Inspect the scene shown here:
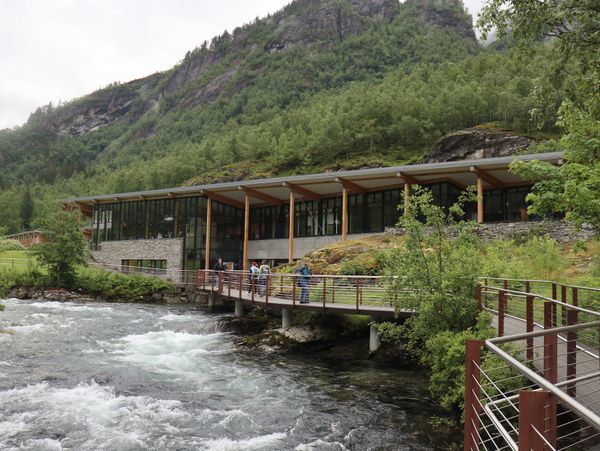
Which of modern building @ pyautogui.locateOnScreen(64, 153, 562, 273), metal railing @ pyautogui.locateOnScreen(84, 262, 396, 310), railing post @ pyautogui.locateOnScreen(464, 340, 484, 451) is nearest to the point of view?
railing post @ pyautogui.locateOnScreen(464, 340, 484, 451)

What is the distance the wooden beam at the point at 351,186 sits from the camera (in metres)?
31.4

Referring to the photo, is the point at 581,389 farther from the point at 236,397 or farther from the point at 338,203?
the point at 338,203

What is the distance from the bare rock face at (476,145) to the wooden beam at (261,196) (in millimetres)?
26163

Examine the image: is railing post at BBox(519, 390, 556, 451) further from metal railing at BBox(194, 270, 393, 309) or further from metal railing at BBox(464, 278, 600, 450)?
metal railing at BBox(194, 270, 393, 309)

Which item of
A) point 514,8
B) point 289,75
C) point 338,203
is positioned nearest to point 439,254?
point 514,8

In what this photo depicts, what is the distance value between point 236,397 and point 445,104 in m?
70.9

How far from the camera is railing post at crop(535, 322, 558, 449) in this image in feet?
11.9

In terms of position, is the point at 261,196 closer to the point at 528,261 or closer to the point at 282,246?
the point at 282,246

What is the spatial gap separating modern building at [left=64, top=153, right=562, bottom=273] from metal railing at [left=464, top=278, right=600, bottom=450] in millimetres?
18439

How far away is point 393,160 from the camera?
71500 mm

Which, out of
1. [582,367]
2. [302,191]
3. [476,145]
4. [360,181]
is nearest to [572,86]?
[582,367]

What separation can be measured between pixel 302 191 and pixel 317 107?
76.5 metres

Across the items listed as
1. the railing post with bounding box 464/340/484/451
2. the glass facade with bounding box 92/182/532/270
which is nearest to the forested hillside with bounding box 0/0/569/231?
the railing post with bounding box 464/340/484/451

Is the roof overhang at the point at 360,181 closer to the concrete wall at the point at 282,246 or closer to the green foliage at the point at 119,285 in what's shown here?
the concrete wall at the point at 282,246
